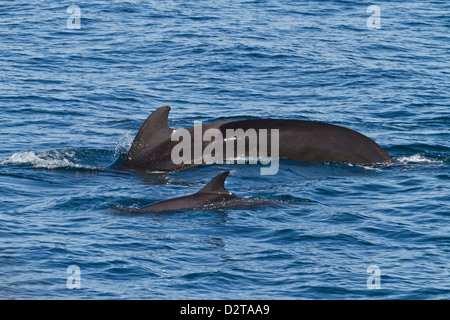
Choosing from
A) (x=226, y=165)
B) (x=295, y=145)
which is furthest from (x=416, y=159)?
(x=226, y=165)

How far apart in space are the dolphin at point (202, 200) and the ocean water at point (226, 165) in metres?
0.26

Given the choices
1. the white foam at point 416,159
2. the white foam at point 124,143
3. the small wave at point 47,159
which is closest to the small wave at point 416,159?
the white foam at point 416,159

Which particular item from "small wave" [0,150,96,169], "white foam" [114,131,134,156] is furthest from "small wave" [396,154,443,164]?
"small wave" [0,150,96,169]

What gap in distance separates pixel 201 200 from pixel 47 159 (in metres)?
5.35

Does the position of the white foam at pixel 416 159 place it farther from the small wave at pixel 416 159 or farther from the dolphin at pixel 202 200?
the dolphin at pixel 202 200

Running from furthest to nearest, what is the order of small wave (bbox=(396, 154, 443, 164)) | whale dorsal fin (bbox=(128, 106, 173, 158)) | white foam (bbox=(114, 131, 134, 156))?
white foam (bbox=(114, 131, 134, 156)) → small wave (bbox=(396, 154, 443, 164)) → whale dorsal fin (bbox=(128, 106, 173, 158))

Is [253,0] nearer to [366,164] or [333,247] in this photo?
[366,164]

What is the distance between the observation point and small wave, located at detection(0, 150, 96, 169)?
59.6 ft

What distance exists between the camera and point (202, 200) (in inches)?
586

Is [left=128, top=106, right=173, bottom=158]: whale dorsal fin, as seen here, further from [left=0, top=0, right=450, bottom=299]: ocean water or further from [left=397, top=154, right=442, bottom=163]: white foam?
[left=397, top=154, right=442, bottom=163]: white foam

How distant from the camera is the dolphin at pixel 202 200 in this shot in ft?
48.6

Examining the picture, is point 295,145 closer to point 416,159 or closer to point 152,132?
point 152,132
